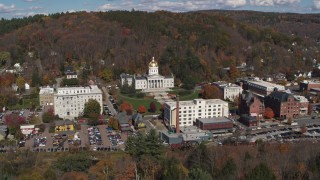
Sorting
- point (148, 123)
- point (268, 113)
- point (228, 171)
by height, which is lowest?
point (148, 123)

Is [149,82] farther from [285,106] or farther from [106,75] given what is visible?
[285,106]

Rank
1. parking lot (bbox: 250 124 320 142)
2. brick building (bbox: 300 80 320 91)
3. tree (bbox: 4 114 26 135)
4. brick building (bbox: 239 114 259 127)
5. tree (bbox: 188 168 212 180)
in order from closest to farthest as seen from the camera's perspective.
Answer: tree (bbox: 188 168 212 180) → parking lot (bbox: 250 124 320 142) → tree (bbox: 4 114 26 135) → brick building (bbox: 239 114 259 127) → brick building (bbox: 300 80 320 91)

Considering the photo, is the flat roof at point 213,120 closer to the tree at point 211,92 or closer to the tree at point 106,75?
the tree at point 211,92

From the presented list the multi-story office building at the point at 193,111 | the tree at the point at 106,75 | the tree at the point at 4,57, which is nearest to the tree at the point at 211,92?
the multi-story office building at the point at 193,111

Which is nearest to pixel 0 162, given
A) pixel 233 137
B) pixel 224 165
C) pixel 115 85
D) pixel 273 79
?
pixel 224 165

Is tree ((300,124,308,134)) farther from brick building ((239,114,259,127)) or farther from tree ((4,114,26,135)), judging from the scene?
tree ((4,114,26,135))

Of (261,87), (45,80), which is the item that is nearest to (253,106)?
(261,87)

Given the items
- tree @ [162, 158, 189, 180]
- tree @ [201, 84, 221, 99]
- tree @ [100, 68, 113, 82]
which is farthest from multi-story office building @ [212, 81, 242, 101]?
tree @ [162, 158, 189, 180]
